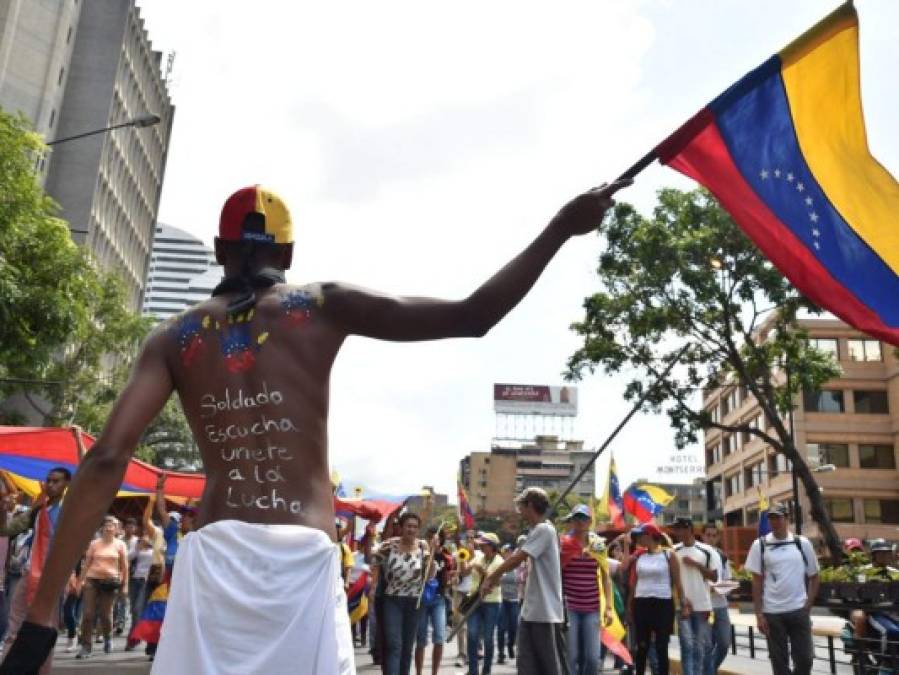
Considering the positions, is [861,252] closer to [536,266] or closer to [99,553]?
[536,266]

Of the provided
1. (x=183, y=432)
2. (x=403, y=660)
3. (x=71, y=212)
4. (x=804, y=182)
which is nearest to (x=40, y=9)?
(x=71, y=212)

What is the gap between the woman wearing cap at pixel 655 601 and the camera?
9.83 m

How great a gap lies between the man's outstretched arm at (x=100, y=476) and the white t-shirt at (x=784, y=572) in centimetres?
777

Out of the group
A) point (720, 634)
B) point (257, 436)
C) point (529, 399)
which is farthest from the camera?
point (529, 399)

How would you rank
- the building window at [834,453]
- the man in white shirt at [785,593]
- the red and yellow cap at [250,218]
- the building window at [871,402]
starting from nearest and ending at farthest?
the red and yellow cap at [250,218] < the man in white shirt at [785,593] < the building window at [834,453] < the building window at [871,402]

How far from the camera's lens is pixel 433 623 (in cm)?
1108

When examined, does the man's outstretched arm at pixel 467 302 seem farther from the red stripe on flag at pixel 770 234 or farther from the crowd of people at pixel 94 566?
the crowd of people at pixel 94 566

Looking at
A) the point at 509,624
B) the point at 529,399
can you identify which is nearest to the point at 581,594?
the point at 509,624

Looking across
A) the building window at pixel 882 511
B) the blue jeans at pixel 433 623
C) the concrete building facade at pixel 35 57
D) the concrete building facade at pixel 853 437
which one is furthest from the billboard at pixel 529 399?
the blue jeans at pixel 433 623

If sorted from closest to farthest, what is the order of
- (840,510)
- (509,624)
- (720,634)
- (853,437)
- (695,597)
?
1. (695,597)
2. (720,634)
3. (509,624)
4. (840,510)
5. (853,437)

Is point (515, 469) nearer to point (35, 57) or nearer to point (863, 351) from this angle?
point (863, 351)

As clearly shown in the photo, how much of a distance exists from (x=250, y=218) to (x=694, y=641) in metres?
8.71

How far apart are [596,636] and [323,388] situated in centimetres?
736

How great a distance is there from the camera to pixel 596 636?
29.0ft
